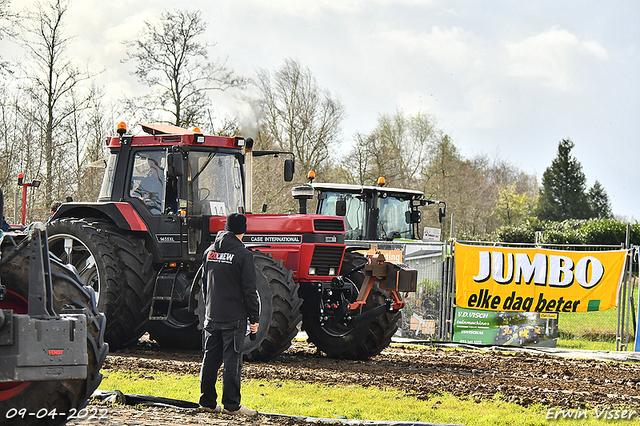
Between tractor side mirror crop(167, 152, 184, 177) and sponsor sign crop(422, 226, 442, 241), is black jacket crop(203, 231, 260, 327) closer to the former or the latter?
tractor side mirror crop(167, 152, 184, 177)

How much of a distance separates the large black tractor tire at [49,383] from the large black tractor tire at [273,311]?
4.18 metres

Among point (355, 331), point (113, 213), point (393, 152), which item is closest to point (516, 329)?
point (355, 331)

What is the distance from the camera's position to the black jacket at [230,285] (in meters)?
6.83

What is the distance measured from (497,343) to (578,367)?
11.0 feet

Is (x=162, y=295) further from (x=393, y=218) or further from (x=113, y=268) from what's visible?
(x=393, y=218)

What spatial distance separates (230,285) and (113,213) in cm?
433

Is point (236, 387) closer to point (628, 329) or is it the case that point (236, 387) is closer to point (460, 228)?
point (628, 329)

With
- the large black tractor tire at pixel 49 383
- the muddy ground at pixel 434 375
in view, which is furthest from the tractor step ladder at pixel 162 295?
the large black tractor tire at pixel 49 383

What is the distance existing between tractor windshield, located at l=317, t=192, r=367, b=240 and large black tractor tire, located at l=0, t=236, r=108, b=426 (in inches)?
495

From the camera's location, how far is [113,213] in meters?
10.6

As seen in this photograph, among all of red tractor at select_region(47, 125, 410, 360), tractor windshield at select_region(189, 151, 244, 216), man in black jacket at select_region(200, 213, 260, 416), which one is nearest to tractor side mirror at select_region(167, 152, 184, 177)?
red tractor at select_region(47, 125, 410, 360)

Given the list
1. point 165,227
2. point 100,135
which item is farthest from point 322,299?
point 100,135

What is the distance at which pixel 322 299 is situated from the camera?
10617 mm

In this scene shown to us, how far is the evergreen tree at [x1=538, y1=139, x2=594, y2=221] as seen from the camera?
183ft
